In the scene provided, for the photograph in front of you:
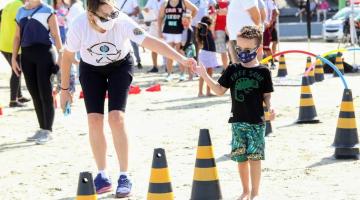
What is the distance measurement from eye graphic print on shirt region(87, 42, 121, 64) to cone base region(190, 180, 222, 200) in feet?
4.36

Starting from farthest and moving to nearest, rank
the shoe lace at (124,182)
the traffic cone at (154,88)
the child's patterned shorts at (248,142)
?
the traffic cone at (154,88) → the shoe lace at (124,182) → the child's patterned shorts at (248,142)

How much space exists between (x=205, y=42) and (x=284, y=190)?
301 inches

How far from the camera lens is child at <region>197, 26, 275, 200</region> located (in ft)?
23.5

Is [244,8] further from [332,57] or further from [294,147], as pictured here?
[332,57]

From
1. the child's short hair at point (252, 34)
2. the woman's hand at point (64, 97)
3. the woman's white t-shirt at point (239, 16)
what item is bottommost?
the woman's hand at point (64, 97)

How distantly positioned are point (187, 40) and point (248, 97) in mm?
10597

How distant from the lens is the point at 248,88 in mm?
7145

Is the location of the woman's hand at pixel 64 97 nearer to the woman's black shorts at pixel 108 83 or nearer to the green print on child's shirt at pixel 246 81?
the woman's black shorts at pixel 108 83

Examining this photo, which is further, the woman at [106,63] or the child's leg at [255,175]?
the woman at [106,63]

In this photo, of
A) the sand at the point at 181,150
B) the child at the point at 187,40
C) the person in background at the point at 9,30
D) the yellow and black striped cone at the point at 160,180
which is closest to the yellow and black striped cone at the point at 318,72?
the sand at the point at 181,150

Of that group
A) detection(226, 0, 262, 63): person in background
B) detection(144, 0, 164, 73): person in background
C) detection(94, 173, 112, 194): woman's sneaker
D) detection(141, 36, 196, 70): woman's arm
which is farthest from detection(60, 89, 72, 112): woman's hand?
detection(144, 0, 164, 73): person in background

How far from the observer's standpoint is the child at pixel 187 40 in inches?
682

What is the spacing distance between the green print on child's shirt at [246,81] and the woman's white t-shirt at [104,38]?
973mm

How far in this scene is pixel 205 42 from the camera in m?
15.1
